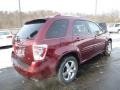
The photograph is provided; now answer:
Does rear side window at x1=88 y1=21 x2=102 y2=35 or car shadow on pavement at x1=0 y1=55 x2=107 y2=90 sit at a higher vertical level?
rear side window at x1=88 y1=21 x2=102 y2=35

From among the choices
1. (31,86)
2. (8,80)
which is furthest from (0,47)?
(31,86)

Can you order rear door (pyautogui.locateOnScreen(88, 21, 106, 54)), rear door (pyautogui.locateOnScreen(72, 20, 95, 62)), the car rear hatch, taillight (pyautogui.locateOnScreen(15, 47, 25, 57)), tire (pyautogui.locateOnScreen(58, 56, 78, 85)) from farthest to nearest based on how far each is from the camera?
1. rear door (pyautogui.locateOnScreen(88, 21, 106, 54))
2. rear door (pyautogui.locateOnScreen(72, 20, 95, 62))
3. tire (pyautogui.locateOnScreen(58, 56, 78, 85))
4. taillight (pyautogui.locateOnScreen(15, 47, 25, 57))
5. the car rear hatch

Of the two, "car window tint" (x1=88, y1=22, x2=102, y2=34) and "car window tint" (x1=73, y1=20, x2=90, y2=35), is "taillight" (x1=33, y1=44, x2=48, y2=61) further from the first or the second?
"car window tint" (x1=88, y1=22, x2=102, y2=34)

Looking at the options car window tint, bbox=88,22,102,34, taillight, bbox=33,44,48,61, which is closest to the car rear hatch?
taillight, bbox=33,44,48,61

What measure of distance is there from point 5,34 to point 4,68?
7808mm

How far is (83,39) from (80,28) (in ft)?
1.15

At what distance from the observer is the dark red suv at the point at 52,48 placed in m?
4.45

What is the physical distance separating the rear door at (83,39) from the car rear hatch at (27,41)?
1104 millimetres

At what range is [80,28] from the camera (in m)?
5.75

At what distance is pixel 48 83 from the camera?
527 centimetres

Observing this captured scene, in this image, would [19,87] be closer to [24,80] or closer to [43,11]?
[24,80]

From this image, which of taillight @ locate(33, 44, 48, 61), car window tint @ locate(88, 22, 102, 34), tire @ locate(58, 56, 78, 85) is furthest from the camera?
car window tint @ locate(88, 22, 102, 34)

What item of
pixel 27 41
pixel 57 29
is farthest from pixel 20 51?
pixel 57 29

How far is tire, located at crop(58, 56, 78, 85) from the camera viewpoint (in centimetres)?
494
